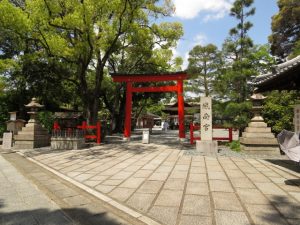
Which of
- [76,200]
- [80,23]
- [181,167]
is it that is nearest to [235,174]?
[181,167]

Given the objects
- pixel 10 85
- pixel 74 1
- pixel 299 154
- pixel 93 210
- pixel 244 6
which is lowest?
pixel 93 210

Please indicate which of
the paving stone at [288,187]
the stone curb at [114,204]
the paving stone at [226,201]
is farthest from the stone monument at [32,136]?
the paving stone at [288,187]

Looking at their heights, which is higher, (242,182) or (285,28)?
(285,28)

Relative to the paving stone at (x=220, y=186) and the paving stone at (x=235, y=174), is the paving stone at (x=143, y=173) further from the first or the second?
the paving stone at (x=235, y=174)

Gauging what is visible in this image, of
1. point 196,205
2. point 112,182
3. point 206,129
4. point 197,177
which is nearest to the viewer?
point 196,205

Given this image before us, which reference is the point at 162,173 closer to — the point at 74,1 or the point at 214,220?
the point at 214,220

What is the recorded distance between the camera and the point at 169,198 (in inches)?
187

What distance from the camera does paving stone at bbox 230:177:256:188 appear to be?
559 cm

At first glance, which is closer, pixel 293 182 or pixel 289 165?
pixel 293 182

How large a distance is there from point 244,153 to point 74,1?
1036cm

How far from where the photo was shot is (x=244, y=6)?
18.2m

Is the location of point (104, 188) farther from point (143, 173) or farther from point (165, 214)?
point (165, 214)

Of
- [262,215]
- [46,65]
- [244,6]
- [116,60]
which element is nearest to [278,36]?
[244,6]

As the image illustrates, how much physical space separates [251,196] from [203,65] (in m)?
27.6
